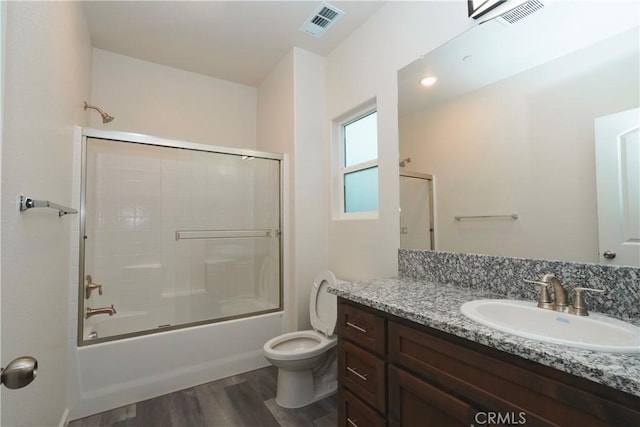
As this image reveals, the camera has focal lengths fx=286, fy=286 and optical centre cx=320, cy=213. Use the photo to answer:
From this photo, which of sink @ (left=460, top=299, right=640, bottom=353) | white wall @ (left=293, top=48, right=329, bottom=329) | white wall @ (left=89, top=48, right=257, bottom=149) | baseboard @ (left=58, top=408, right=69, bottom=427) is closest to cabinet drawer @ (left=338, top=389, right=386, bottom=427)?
sink @ (left=460, top=299, right=640, bottom=353)

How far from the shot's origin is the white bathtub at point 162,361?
179 centimetres

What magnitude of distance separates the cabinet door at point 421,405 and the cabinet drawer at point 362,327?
113 millimetres

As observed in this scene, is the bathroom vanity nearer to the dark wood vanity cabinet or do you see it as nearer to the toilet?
the dark wood vanity cabinet

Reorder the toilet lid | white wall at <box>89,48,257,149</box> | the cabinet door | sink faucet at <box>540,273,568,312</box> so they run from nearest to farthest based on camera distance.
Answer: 1. the cabinet door
2. sink faucet at <box>540,273,568,312</box>
3. the toilet lid
4. white wall at <box>89,48,257,149</box>

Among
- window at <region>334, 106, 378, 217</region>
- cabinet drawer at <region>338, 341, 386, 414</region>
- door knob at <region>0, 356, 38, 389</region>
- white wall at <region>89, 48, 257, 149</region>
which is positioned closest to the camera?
door knob at <region>0, 356, 38, 389</region>

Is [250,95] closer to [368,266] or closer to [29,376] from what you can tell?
[368,266]

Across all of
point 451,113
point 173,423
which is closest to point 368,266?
point 451,113

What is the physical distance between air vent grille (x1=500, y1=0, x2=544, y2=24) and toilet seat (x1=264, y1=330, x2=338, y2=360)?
79.1 inches

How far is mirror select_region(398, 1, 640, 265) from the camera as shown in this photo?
42.0 inches

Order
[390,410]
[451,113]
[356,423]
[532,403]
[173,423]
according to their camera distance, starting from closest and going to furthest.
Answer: [532,403], [390,410], [356,423], [451,113], [173,423]

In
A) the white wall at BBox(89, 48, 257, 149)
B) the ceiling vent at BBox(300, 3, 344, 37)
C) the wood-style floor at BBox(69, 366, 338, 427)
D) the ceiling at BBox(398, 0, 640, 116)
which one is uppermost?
the ceiling vent at BBox(300, 3, 344, 37)

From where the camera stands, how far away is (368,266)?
2.07 metres

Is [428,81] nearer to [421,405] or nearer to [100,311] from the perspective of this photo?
[421,405]

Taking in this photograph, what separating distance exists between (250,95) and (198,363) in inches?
108
